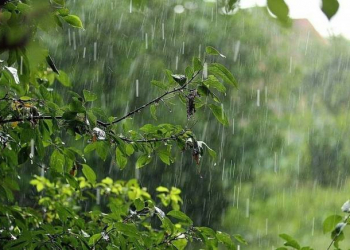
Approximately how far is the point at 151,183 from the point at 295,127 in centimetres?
241

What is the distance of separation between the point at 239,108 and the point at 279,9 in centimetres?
770

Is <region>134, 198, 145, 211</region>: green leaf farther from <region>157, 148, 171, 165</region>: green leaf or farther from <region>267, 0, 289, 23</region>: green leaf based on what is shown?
<region>267, 0, 289, 23</region>: green leaf

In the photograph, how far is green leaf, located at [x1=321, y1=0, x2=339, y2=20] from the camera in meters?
Result: 0.48

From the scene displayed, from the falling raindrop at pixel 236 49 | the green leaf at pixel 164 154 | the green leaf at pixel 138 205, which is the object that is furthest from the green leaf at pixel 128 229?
the falling raindrop at pixel 236 49

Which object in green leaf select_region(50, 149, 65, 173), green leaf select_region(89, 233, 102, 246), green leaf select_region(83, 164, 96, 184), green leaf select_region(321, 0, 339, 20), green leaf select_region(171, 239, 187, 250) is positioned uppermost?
green leaf select_region(321, 0, 339, 20)

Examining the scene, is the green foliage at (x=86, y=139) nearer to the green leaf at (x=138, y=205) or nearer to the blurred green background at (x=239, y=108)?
the green leaf at (x=138, y=205)

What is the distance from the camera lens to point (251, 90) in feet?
27.3

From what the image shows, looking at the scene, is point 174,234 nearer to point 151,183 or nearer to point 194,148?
point 194,148

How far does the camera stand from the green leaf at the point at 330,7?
1.56 feet

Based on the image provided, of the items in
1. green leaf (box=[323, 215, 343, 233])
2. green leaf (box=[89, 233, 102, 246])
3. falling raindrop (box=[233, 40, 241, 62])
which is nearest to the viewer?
green leaf (box=[323, 215, 343, 233])

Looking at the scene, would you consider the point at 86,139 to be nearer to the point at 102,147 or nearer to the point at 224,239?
the point at 102,147

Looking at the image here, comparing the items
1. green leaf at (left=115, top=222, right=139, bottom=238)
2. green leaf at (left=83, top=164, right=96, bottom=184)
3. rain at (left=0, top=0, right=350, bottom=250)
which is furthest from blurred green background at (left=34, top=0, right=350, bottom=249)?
green leaf at (left=115, top=222, right=139, bottom=238)

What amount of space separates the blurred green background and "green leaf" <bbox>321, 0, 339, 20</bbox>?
6178mm

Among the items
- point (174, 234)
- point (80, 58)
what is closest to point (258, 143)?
point (80, 58)
